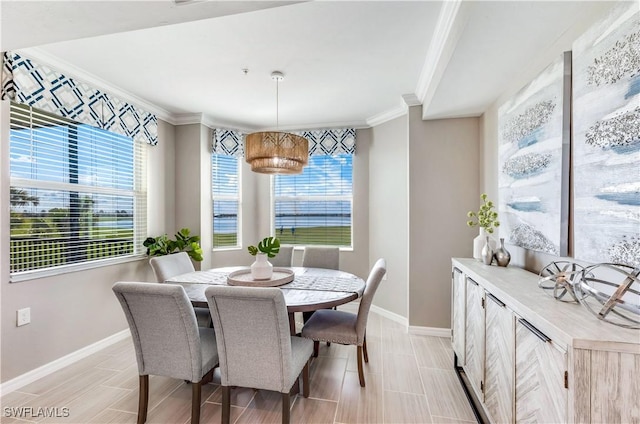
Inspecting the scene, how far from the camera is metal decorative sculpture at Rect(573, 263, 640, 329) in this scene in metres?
1.00

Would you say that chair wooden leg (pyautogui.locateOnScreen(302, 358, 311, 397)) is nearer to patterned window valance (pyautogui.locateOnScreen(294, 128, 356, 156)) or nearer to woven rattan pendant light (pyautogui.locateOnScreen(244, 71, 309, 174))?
woven rattan pendant light (pyautogui.locateOnScreen(244, 71, 309, 174))

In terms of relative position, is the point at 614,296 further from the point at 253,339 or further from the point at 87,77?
the point at 87,77

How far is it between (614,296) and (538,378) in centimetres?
43

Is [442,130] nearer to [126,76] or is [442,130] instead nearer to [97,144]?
[126,76]

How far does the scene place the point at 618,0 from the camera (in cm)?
125

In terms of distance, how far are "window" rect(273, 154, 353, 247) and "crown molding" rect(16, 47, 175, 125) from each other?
1839 mm

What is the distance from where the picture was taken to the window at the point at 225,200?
414 centimetres

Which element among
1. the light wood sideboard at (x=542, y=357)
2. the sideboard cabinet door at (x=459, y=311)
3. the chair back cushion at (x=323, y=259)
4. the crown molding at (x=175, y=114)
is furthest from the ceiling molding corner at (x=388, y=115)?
the light wood sideboard at (x=542, y=357)

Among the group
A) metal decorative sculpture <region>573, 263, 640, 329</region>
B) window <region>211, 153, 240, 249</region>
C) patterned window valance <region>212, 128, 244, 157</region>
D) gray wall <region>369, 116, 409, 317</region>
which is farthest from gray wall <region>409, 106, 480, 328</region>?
window <region>211, 153, 240, 249</region>

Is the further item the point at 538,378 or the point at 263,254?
the point at 263,254

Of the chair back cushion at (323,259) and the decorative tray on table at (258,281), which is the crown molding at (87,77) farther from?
the chair back cushion at (323,259)

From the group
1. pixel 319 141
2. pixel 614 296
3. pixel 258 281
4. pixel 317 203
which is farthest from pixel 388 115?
pixel 614 296

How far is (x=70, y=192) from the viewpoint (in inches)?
104

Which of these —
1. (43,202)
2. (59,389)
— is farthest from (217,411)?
(43,202)
